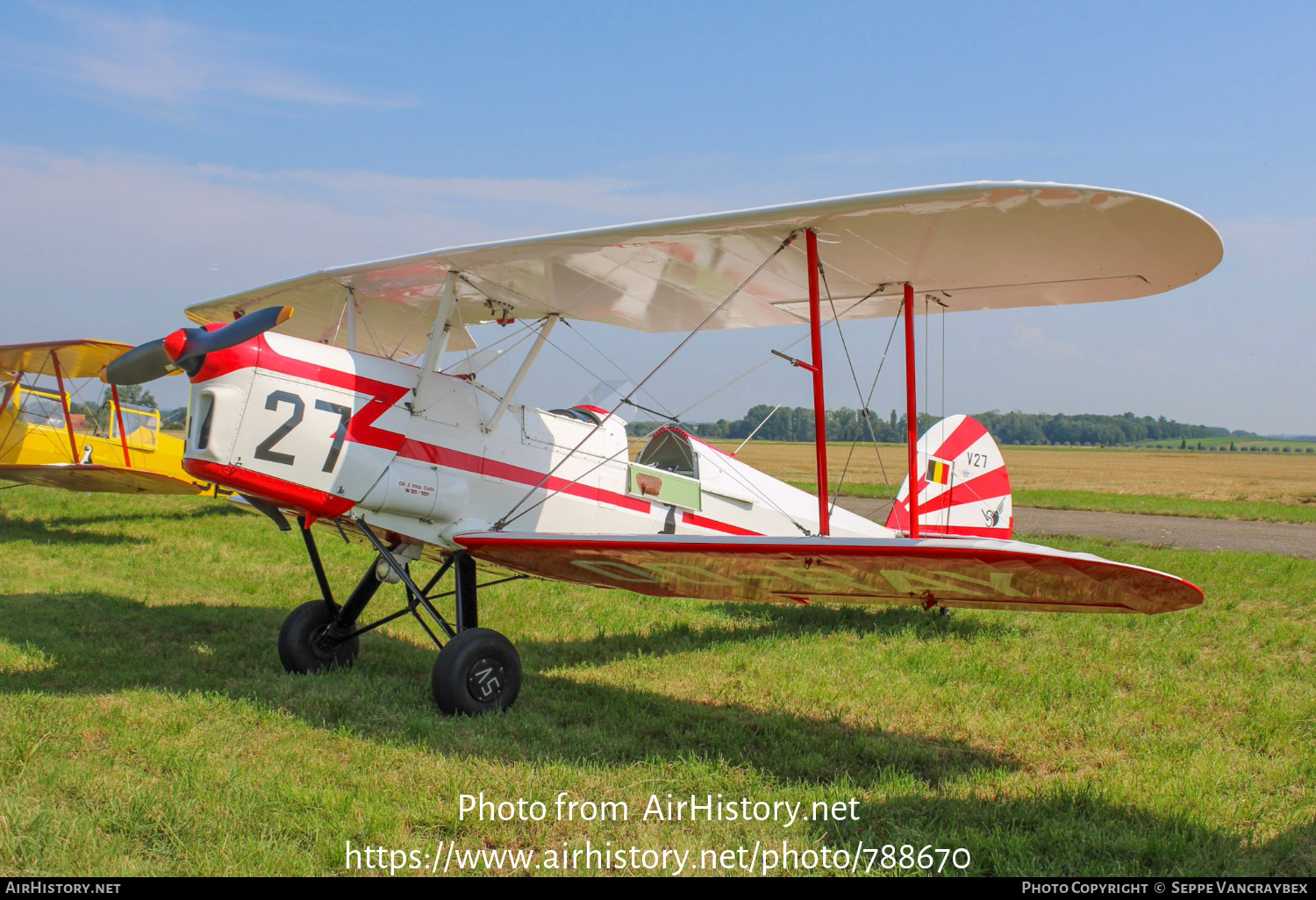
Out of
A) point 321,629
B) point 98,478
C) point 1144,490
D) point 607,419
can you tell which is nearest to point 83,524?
point 98,478

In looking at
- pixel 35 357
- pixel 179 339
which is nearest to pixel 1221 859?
pixel 179 339

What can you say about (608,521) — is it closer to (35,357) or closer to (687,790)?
(687,790)

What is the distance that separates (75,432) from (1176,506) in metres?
24.0

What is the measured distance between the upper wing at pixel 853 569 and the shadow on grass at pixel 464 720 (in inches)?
31.0

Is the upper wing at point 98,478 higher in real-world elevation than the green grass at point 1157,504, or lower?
higher

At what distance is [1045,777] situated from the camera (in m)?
A: 4.22

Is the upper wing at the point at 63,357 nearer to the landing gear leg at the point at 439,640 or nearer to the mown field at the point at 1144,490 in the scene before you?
the landing gear leg at the point at 439,640

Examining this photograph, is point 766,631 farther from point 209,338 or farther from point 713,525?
point 209,338

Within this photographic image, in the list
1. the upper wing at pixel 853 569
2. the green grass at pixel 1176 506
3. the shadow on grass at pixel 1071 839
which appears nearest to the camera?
the shadow on grass at pixel 1071 839

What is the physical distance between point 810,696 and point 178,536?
9.97 m

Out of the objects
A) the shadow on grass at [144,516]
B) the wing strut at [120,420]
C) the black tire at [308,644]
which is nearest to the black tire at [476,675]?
the black tire at [308,644]

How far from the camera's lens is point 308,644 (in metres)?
5.77

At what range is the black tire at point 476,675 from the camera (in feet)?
15.5

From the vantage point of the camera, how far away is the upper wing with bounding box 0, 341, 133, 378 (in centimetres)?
1098
